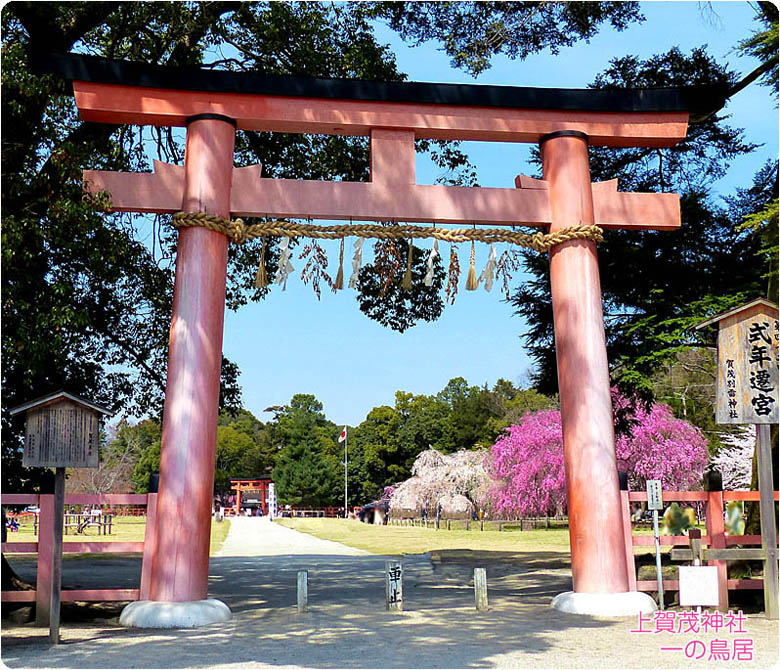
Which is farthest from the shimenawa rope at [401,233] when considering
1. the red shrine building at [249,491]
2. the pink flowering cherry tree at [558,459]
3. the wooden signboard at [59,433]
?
the red shrine building at [249,491]

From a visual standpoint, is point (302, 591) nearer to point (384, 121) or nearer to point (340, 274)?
point (340, 274)

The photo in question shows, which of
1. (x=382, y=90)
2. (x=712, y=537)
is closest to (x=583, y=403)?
(x=712, y=537)

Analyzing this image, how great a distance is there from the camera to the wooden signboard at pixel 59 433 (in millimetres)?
6410

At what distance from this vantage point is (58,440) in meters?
6.48

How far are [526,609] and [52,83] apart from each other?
7249 millimetres

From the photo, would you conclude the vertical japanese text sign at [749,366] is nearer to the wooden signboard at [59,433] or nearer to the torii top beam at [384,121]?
the torii top beam at [384,121]

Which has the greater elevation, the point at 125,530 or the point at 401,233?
the point at 401,233

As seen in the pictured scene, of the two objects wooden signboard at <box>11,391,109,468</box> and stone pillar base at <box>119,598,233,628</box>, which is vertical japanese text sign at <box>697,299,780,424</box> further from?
wooden signboard at <box>11,391,109,468</box>

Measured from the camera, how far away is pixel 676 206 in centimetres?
843

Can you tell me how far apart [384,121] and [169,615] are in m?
5.32

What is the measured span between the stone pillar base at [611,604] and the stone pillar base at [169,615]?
338cm

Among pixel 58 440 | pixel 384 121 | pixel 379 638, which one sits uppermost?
pixel 384 121

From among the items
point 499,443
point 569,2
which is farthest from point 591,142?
point 499,443

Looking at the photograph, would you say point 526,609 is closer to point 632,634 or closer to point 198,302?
point 632,634
